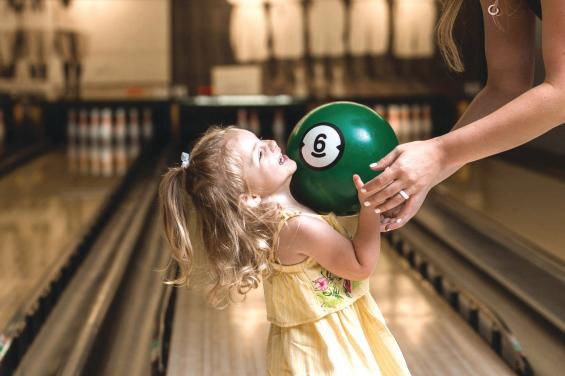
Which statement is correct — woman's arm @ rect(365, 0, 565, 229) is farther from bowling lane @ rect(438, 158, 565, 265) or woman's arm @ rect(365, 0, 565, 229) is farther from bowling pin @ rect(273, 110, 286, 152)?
bowling pin @ rect(273, 110, 286, 152)

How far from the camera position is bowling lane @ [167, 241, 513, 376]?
2.40 m

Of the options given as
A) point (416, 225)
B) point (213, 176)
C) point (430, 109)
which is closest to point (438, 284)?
point (416, 225)

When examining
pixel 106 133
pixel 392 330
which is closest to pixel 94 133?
pixel 106 133

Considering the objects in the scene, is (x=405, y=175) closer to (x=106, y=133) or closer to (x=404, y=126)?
(x=404, y=126)

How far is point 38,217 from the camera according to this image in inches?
164

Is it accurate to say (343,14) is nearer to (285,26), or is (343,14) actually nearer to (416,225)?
(285,26)

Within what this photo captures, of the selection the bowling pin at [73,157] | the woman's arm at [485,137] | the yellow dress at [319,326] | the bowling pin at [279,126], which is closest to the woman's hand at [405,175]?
the woman's arm at [485,137]

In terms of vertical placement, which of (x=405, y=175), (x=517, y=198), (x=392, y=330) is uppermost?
(x=405, y=175)

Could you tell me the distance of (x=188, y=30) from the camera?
267 inches

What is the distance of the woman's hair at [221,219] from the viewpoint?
1.65 m

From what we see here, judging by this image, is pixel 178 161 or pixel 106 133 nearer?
pixel 178 161

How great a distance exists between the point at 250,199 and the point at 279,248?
0.36 ft

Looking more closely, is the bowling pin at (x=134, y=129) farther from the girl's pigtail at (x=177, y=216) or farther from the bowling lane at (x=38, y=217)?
the girl's pigtail at (x=177, y=216)

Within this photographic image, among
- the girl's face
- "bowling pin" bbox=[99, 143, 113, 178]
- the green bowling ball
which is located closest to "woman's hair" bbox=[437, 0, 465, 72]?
the green bowling ball
